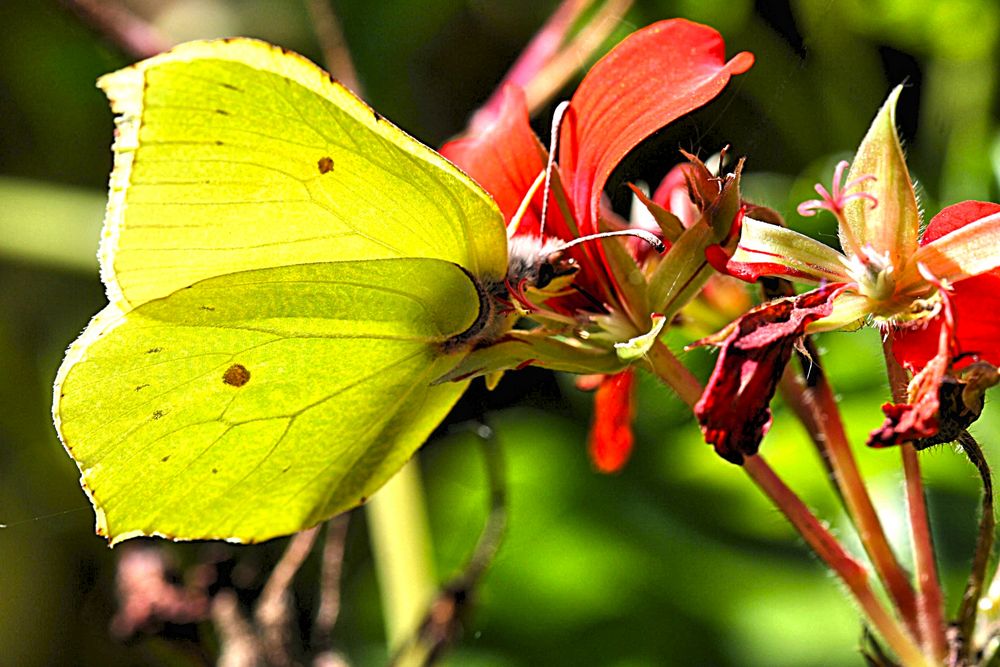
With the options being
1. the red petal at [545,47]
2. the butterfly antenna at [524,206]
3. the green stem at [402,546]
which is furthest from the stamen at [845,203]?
the green stem at [402,546]

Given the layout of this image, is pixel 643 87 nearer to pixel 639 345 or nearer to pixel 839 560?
pixel 639 345

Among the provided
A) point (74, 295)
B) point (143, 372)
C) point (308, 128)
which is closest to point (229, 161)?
point (308, 128)

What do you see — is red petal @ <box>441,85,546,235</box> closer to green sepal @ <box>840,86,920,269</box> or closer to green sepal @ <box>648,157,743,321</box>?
green sepal @ <box>648,157,743,321</box>

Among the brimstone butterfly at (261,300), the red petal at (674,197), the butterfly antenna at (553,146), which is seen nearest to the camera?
the brimstone butterfly at (261,300)

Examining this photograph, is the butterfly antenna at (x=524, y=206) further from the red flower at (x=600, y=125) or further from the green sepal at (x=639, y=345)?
the green sepal at (x=639, y=345)

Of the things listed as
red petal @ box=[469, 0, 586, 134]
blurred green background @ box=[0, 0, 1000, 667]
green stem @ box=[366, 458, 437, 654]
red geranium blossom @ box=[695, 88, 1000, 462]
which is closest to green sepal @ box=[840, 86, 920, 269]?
red geranium blossom @ box=[695, 88, 1000, 462]

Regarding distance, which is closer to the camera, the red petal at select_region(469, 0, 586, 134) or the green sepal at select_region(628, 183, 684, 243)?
the green sepal at select_region(628, 183, 684, 243)

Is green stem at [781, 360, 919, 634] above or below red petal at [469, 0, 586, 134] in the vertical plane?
above
